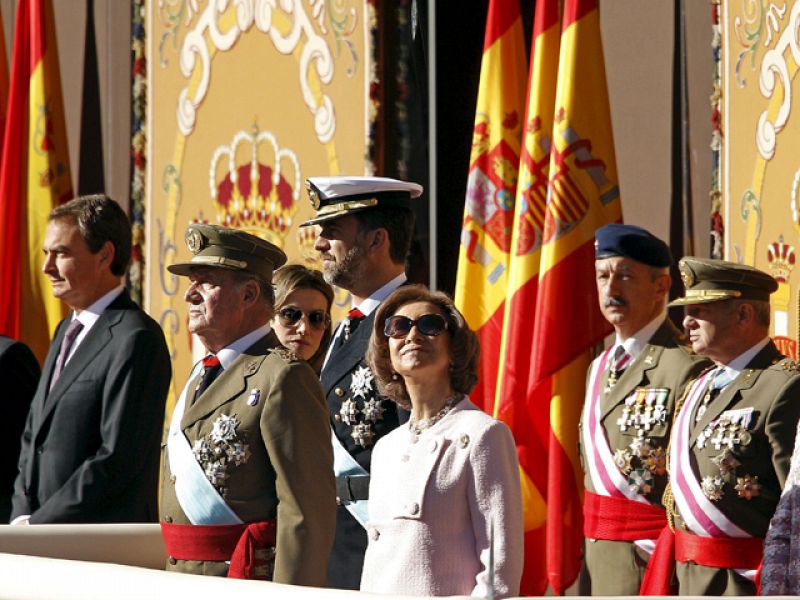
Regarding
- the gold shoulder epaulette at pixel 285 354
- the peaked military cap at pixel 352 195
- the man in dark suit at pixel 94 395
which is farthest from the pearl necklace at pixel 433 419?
the man in dark suit at pixel 94 395

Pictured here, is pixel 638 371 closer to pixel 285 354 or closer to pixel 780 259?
pixel 780 259

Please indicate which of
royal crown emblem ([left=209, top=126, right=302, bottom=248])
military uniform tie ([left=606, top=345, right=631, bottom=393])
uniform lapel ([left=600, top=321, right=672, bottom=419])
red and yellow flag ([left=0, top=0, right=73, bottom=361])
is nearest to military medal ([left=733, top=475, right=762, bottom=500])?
uniform lapel ([left=600, top=321, right=672, bottom=419])

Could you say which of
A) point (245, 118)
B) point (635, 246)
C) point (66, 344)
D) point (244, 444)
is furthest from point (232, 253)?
point (245, 118)

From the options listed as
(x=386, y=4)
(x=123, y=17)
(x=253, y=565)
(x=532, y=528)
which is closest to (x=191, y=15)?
(x=123, y=17)

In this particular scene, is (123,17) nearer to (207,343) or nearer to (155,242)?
(155,242)

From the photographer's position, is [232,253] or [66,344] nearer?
[232,253]

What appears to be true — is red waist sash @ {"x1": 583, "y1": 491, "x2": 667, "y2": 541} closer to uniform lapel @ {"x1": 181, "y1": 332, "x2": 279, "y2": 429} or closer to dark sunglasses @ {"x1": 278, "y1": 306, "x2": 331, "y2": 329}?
dark sunglasses @ {"x1": 278, "y1": 306, "x2": 331, "y2": 329}

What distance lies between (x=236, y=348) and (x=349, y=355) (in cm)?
31

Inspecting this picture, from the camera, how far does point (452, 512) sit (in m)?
3.06

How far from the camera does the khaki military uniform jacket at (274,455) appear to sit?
133 inches

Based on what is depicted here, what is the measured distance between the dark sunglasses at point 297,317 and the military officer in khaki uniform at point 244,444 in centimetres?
99

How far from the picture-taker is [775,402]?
4055mm

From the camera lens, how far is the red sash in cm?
407

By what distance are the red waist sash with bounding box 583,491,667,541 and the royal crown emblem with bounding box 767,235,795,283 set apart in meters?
0.83
